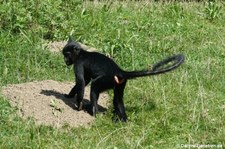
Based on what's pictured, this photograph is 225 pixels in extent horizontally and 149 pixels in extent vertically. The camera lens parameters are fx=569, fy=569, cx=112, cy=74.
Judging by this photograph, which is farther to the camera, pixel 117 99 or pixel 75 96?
pixel 75 96

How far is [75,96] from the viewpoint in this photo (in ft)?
25.7

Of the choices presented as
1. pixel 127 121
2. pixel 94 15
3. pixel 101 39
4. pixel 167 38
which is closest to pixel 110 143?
pixel 127 121

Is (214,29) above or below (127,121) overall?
below

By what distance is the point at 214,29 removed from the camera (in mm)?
12578

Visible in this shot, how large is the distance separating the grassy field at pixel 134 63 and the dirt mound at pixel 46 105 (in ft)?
0.51

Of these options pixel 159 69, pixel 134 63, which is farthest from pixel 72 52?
pixel 134 63

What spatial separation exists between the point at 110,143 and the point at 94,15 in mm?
6046

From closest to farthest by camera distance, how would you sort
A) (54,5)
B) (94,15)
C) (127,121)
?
(127,121), (54,5), (94,15)

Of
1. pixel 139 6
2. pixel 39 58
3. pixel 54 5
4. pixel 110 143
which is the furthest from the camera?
pixel 139 6

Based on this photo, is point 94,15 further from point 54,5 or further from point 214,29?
point 214,29

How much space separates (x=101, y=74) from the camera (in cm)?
725

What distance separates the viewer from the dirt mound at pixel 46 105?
23.2ft

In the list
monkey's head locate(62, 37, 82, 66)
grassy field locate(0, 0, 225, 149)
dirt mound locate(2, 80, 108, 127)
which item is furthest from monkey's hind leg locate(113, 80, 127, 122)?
monkey's head locate(62, 37, 82, 66)

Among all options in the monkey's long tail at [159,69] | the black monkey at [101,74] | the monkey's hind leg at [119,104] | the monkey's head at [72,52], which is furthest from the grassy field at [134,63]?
the monkey's head at [72,52]
